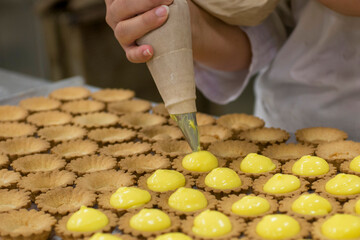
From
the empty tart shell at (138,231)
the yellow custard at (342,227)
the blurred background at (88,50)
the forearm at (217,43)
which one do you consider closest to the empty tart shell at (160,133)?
the forearm at (217,43)

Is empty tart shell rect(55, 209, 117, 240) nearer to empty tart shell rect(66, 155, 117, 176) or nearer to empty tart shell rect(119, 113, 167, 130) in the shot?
empty tart shell rect(66, 155, 117, 176)

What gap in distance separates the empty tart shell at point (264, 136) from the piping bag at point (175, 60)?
0.33 meters

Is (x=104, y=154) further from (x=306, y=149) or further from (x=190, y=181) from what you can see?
(x=306, y=149)

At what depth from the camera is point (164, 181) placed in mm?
1128

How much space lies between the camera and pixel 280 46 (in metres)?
1.78

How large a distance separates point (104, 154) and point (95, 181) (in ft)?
0.55

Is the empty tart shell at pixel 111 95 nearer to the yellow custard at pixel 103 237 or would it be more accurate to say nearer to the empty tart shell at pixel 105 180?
the empty tart shell at pixel 105 180

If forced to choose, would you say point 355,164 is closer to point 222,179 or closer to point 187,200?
point 222,179

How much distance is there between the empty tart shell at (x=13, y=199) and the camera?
1.07 meters

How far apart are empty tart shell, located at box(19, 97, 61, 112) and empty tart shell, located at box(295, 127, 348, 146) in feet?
2.78

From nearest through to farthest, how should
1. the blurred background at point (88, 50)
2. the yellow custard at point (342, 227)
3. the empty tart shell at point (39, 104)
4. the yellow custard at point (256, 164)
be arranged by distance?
the yellow custard at point (342, 227) < the yellow custard at point (256, 164) < the empty tart shell at point (39, 104) < the blurred background at point (88, 50)

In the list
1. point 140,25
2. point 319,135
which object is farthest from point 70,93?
point 319,135

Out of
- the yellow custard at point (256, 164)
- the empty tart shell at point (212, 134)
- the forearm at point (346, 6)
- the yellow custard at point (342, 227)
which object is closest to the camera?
the yellow custard at point (342, 227)

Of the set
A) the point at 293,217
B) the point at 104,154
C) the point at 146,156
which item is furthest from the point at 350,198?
the point at 104,154
